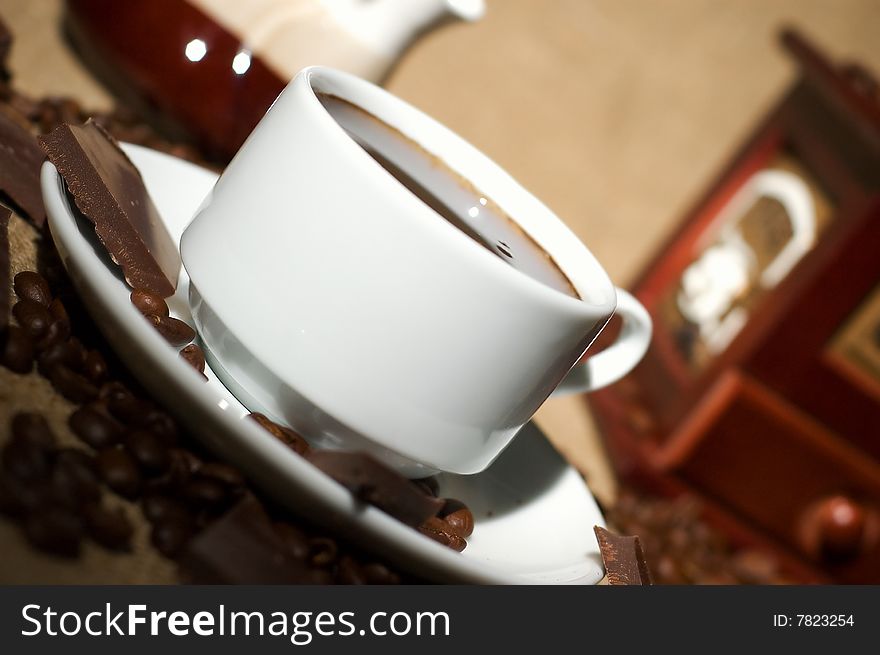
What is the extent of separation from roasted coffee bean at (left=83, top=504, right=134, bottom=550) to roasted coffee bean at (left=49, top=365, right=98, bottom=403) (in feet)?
0.27

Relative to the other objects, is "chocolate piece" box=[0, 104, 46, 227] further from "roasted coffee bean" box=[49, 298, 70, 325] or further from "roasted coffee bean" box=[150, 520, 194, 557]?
"roasted coffee bean" box=[150, 520, 194, 557]

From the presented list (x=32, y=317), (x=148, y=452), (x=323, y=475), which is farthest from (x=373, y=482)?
(x=32, y=317)

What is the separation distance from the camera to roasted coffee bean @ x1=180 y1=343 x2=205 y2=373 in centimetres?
51

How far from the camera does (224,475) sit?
1.49ft

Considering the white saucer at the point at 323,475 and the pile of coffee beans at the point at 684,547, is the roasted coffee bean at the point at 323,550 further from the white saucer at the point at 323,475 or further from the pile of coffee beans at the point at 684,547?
the pile of coffee beans at the point at 684,547

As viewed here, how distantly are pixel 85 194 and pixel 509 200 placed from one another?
0.96 ft

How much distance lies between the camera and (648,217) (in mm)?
1830

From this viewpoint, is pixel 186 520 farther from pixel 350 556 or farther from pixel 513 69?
pixel 513 69

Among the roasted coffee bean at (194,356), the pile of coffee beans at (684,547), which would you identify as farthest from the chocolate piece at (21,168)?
the pile of coffee beans at (684,547)

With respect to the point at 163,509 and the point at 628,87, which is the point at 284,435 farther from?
the point at 628,87

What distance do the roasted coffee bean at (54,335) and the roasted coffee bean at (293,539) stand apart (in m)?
0.17

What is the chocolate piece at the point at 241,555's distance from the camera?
1.32ft

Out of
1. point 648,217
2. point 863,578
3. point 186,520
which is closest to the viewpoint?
point 186,520

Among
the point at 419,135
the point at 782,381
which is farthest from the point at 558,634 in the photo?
the point at 782,381
